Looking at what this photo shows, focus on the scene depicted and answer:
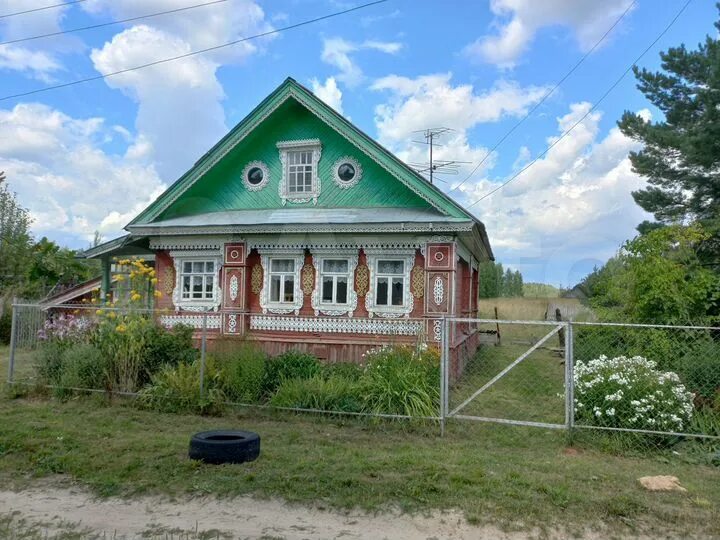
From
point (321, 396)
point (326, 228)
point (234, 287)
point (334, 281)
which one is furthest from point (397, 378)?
point (234, 287)

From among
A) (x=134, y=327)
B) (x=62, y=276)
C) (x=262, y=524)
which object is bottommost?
(x=262, y=524)

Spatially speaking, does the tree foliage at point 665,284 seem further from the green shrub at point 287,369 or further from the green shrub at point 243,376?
the green shrub at point 243,376

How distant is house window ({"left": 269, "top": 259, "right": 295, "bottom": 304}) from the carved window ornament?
216 centimetres

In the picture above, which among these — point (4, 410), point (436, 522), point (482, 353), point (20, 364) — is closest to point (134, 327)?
point (4, 410)

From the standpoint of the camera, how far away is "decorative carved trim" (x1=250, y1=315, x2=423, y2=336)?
39.7 ft

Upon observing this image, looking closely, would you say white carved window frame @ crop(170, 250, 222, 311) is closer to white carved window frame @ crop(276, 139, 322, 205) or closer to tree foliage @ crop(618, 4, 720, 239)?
white carved window frame @ crop(276, 139, 322, 205)

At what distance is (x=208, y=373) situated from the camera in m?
9.01

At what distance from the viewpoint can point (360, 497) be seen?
5.03m

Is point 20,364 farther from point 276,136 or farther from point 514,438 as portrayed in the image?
point 514,438

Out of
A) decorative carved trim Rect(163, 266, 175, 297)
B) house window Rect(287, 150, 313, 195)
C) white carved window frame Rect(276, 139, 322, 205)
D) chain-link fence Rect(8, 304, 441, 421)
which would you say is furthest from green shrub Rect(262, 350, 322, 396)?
decorative carved trim Rect(163, 266, 175, 297)

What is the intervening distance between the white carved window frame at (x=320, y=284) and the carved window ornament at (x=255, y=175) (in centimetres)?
258

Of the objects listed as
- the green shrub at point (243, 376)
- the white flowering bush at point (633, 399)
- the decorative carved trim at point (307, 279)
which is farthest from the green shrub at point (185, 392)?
the white flowering bush at point (633, 399)

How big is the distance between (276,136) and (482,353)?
9818mm

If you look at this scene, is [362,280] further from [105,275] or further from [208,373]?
[105,275]
